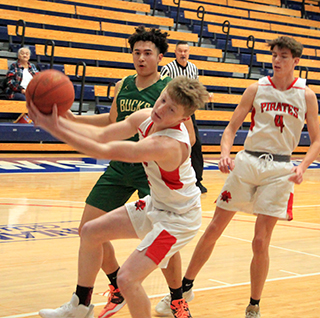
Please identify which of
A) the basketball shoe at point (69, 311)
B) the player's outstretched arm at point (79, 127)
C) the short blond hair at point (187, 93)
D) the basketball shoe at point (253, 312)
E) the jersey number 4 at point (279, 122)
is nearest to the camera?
the player's outstretched arm at point (79, 127)

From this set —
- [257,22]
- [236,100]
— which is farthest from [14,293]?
[257,22]

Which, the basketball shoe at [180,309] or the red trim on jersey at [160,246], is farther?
the basketball shoe at [180,309]

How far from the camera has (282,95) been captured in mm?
3154

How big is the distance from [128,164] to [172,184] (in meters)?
0.58

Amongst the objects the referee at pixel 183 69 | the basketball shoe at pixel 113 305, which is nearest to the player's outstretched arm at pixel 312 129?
the basketball shoe at pixel 113 305

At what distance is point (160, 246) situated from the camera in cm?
243

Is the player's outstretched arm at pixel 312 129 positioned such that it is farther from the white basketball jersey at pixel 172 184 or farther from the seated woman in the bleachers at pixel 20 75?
the seated woman in the bleachers at pixel 20 75

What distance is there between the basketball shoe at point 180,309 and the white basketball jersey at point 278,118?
97 cm

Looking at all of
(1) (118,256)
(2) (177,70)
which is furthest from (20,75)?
(1) (118,256)

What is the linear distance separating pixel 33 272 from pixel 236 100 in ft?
27.8

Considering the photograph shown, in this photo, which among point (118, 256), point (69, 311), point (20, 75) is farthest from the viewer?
point (20, 75)

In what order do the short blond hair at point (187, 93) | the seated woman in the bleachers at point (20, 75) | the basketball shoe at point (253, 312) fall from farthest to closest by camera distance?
the seated woman in the bleachers at point (20, 75)
the basketball shoe at point (253, 312)
the short blond hair at point (187, 93)

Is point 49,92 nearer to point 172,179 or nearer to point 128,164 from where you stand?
point 172,179

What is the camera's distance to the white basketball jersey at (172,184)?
2508 millimetres
